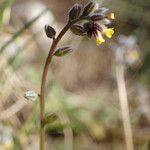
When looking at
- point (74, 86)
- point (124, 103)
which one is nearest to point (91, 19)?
point (124, 103)

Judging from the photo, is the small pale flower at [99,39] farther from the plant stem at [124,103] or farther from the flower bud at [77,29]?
the plant stem at [124,103]

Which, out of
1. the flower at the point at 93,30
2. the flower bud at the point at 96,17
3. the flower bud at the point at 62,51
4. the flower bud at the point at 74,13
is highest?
the flower bud at the point at 74,13

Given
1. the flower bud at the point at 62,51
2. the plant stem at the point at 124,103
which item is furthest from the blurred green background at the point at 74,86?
the flower bud at the point at 62,51

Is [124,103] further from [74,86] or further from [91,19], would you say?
[91,19]

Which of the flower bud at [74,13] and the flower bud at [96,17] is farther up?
the flower bud at [74,13]

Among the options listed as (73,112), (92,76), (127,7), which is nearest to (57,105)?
(73,112)

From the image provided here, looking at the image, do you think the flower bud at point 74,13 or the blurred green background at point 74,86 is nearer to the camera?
the flower bud at point 74,13

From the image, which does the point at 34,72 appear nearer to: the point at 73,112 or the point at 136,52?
the point at 73,112

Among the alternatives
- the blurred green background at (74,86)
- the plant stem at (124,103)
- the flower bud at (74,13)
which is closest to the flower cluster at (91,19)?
the flower bud at (74,13)
